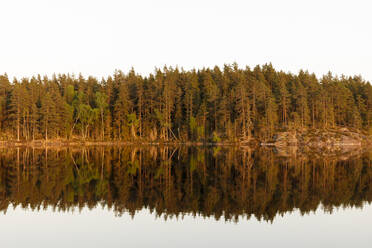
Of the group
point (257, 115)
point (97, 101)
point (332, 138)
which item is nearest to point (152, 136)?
point (97, 101)

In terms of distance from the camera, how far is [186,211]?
20062 millimetres

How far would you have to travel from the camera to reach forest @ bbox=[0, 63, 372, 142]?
336 feet

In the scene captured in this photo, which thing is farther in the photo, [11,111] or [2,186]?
[11,111]

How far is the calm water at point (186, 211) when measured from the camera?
16.0 m

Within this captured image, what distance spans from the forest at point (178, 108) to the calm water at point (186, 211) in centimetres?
7289

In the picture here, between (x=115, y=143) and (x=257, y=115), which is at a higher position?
(x=257, y=115)

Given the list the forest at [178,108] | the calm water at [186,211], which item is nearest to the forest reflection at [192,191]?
the calm water at [186,211]

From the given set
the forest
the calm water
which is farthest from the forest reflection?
the forest

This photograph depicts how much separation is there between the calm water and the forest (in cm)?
7289

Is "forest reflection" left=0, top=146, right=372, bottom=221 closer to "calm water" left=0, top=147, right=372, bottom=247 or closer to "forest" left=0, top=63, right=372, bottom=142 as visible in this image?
"calm water" left=0, top=147, right=372, bottom=247

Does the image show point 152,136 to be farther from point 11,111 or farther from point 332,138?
point 332,138

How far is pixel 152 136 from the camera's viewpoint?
112m

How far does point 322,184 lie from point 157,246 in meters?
17.9

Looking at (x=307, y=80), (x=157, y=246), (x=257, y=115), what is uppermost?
(x=307, y=80)
